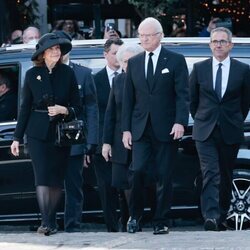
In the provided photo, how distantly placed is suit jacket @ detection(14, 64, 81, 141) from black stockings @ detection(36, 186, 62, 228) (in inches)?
19.3

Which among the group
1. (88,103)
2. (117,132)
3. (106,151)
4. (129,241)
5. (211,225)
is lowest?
(211,225)

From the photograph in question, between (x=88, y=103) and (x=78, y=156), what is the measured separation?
19.6 inches

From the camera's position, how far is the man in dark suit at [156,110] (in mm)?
9617

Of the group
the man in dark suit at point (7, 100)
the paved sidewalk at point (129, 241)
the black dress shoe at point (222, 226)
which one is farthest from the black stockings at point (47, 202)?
the black dress shoe at point (222, 226)

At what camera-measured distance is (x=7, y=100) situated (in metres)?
11.2

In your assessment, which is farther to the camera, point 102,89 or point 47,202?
point 102,89

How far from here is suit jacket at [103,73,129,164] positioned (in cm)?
1021

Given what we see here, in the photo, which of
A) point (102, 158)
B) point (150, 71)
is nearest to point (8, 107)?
point (102, 158)

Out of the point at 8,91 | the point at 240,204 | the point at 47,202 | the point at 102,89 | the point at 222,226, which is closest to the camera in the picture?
the point at 47,202

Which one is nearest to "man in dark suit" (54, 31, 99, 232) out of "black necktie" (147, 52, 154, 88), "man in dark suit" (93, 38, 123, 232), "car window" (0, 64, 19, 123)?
"man in dark suit" (93, 38, 123, 232)

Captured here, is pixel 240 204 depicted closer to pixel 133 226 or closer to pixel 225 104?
pixel 225 104

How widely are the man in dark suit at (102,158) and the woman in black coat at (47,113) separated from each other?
91cm

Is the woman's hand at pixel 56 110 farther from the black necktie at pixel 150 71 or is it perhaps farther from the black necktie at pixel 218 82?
the black necktie at pixel 218 82

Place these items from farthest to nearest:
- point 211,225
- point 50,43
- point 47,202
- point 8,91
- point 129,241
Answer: point 8,91 < point 211,225 < point 47,202 < point 50,43 < point 129,241
